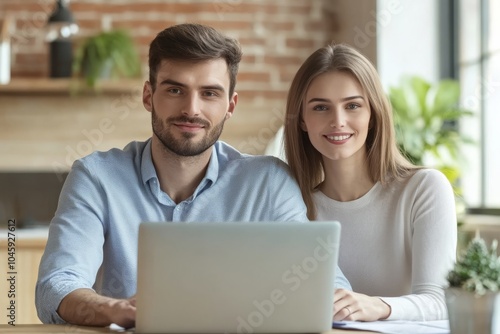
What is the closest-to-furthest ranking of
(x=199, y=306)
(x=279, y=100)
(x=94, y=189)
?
(x=199, y=306) < (x=94, y=189) < (x=279, y=100)

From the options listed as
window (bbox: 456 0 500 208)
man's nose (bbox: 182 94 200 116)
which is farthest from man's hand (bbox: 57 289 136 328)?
window (bbox: 456 0 500 208)

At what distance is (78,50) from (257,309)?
340 centimetres

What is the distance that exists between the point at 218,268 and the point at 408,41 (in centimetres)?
321

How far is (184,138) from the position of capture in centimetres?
209

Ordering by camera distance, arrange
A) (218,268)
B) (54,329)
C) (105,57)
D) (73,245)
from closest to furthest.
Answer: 1. (218,268)
2. (54,329)
3. (73,245)
4. (105,57)

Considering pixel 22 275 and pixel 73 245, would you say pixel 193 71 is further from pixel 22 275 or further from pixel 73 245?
pixel 22 275

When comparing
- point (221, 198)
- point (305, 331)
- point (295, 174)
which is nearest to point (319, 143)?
point (295, 174)

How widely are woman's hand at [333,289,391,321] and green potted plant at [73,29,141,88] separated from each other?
9.99 feet

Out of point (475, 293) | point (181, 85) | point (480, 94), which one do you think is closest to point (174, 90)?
point (181, 85)

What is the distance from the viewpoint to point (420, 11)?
4.44 meters

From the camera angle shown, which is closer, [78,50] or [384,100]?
[384,100]

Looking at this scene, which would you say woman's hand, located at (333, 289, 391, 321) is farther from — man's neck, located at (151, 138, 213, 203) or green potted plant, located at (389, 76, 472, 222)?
green potted plant, located at (389, 76, 472, 222)

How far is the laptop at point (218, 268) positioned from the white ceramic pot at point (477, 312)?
244mm

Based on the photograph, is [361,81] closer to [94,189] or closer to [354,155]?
[354,155]
